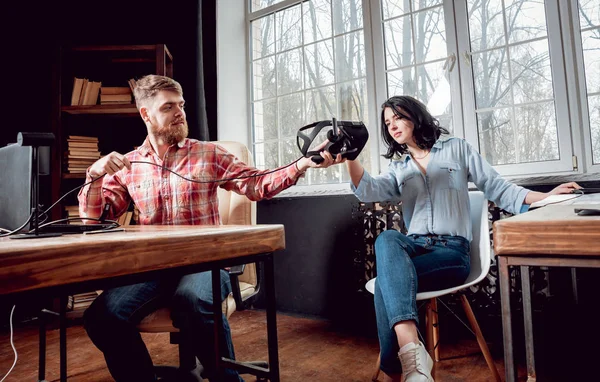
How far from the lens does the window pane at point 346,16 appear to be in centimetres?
258

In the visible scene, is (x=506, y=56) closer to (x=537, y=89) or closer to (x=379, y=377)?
(x=537, y=89)

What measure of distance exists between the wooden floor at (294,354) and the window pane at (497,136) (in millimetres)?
960

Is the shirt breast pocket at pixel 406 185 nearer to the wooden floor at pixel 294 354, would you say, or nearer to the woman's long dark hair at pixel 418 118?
the woman's long dark hair at pixel 418 118

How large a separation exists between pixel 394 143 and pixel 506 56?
2.82ft

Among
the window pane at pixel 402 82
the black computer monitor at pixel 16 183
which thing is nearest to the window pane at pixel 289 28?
the window pane at pixel 402 82

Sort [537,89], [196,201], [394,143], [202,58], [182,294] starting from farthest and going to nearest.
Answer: [202,58], [537,89], [394,143], [196,201], [182,294]

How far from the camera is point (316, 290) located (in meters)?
2.52

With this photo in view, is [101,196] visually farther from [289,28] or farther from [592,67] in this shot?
[592,67]

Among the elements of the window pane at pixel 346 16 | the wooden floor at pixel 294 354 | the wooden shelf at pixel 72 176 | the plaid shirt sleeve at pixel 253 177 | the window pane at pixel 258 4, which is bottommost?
the wooden floor at pixel 294 354

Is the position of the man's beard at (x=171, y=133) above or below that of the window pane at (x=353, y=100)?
below

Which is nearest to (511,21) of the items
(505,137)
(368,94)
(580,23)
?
(580,23)

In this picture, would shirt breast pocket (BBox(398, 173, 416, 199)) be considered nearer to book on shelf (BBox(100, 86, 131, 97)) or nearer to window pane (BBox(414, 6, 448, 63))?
window pane (BBox(414, 6, 448, 63))

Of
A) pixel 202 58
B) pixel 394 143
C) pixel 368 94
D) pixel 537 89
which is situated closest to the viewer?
pixel 394 143

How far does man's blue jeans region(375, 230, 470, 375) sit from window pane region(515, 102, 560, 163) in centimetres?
81
